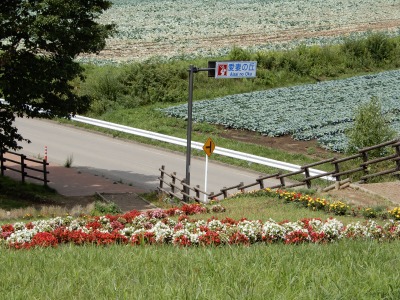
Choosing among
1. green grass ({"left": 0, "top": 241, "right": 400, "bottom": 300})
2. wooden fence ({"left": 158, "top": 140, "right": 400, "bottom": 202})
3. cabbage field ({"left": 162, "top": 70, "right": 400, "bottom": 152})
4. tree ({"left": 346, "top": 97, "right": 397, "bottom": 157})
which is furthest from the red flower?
cabbage field ({"left": 162, "top": 70, "right": 400, "bottom": 152})

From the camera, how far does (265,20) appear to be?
78.6m

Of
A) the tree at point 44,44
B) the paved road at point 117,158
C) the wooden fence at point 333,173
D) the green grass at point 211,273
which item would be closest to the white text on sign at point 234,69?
the wooden fence at point 333,173

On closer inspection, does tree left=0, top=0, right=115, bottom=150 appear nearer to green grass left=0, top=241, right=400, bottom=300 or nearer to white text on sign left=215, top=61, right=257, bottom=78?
white text on sign left=215, top=61, right=257, bottom=78

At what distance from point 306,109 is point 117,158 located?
12.3m

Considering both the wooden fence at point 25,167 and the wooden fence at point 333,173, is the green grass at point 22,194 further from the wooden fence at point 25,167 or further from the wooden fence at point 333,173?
the wooden fence at point 333,173

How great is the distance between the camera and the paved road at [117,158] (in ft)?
110

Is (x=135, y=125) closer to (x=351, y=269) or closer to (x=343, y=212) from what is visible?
(x=343, y=212)

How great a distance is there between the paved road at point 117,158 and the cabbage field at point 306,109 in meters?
5.01

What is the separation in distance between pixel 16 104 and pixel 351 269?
2030 centimetres

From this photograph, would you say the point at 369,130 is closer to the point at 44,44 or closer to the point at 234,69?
the point at 234,69

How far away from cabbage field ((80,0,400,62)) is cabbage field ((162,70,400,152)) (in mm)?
11737

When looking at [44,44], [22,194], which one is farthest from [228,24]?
[44,44]

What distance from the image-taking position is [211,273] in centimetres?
902

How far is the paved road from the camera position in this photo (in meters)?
33.6
